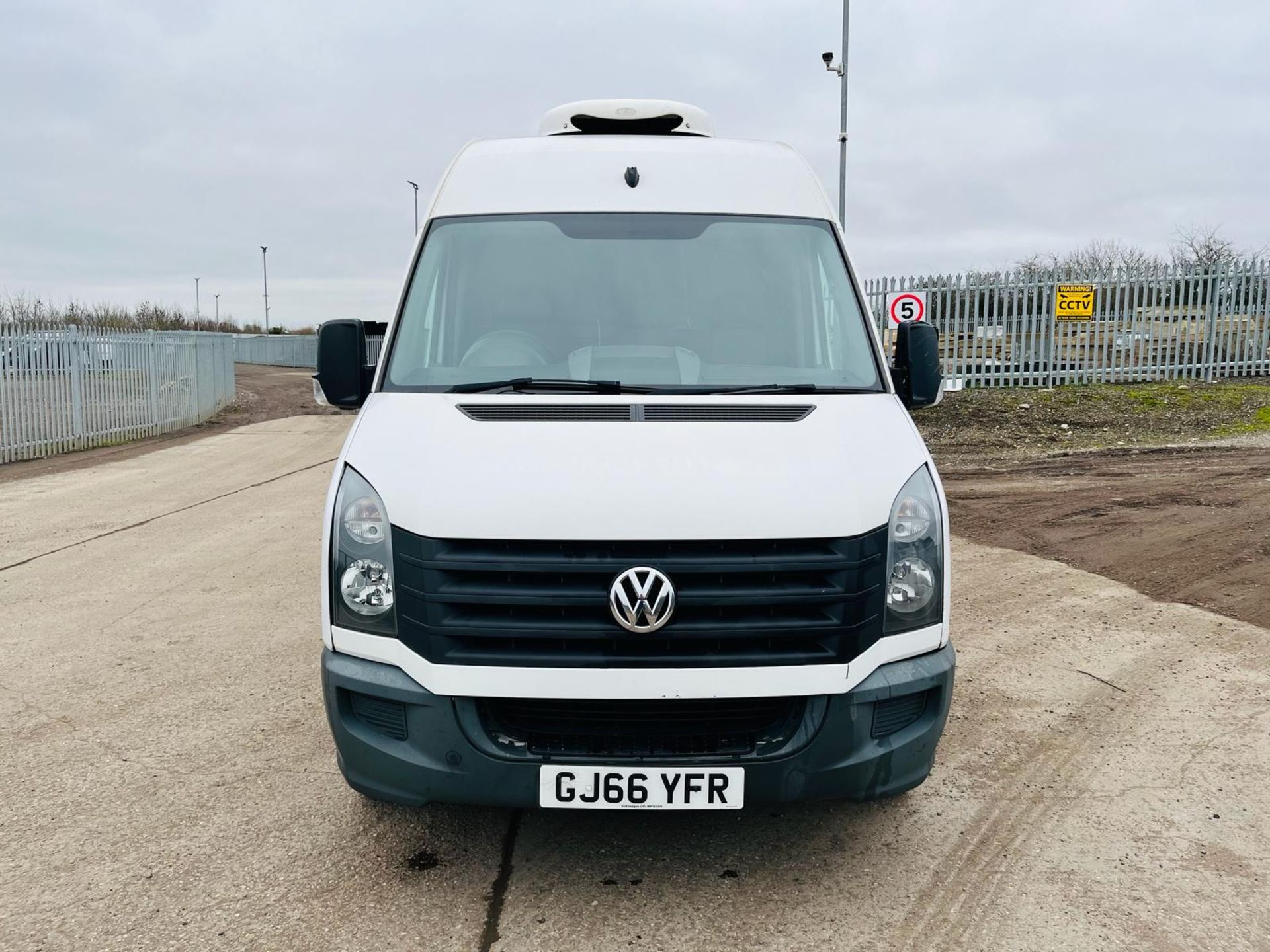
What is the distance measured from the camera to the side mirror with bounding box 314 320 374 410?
13.8ft

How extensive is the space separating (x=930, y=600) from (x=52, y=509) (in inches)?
408

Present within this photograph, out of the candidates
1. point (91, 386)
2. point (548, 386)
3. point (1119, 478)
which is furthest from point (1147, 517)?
point (91, 386)

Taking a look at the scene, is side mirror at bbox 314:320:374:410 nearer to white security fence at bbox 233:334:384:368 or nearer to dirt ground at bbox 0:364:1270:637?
dirt ground at bbox 0:364:1270:637

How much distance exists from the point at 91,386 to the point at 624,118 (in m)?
15.5

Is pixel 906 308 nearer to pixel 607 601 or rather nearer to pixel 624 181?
pixel 624 181

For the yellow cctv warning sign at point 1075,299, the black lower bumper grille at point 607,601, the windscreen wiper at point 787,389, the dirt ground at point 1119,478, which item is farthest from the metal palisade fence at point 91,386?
the yellow cctv warning sign at point 1075,299

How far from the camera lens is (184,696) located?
16.6ft

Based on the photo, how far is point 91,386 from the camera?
1773 cm

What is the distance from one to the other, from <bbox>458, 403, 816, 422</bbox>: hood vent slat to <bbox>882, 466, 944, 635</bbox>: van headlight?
1.62 ft

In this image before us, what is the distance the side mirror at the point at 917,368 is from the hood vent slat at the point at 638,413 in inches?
39.5

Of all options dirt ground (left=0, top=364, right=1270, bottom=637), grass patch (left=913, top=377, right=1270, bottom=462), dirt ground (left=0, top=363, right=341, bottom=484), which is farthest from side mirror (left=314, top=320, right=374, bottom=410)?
dirt ground (left=0, top=363, right=341, bottom=484)

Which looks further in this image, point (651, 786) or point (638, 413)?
point (638, 413)

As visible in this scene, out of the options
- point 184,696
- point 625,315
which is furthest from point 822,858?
point 184,696

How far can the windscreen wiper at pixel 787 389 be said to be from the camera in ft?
12.4
